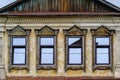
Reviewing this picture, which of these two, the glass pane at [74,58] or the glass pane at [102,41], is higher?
the glass pane at [102,41]

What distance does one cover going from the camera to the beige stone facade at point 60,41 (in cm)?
3569

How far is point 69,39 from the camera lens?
3609 centimetres

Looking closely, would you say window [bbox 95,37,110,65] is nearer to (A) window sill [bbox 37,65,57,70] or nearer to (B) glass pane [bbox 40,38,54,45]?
(A) window sill [bbox 37,65,57,70]

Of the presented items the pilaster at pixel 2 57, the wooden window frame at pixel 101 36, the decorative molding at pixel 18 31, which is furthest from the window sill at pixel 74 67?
the pilaster at pixel 2 57

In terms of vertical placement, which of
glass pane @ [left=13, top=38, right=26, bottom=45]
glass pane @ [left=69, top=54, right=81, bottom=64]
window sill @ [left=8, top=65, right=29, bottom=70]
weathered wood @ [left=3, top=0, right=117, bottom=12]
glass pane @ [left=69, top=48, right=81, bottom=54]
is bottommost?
window sill @ [left=8, top=65, right=29, bottom=70]

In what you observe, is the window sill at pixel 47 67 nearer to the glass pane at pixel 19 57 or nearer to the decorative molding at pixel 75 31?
the glass pane at pixel 19 57

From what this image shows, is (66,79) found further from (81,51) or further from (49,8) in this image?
(49,8)

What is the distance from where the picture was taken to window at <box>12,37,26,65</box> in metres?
35.9

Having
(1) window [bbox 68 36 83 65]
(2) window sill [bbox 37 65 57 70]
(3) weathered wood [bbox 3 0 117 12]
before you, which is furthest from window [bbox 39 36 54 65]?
(3) weathered wood [bbox 3 0 117 12]

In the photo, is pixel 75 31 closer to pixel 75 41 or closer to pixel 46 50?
pixel 75 41

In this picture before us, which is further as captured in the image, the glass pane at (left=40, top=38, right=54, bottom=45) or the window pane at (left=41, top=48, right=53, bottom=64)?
the glass pane at (left=40, top=38, right=54, bottom=45)

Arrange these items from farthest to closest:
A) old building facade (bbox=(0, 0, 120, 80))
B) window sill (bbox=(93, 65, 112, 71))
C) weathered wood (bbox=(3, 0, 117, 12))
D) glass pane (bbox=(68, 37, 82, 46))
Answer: weathered wood (bbox=(3, 0, 117, 12)) < glass pane (bbox=(68, 37, 82, 46)) < old building facade (bbox=(0, 0, 120, 80)) < window sill (bbox=(93, 65, 112, 71))

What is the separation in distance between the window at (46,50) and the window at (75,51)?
1.04 meters

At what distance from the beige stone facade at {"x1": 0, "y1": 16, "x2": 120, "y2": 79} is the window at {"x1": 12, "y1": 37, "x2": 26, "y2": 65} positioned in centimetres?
35
